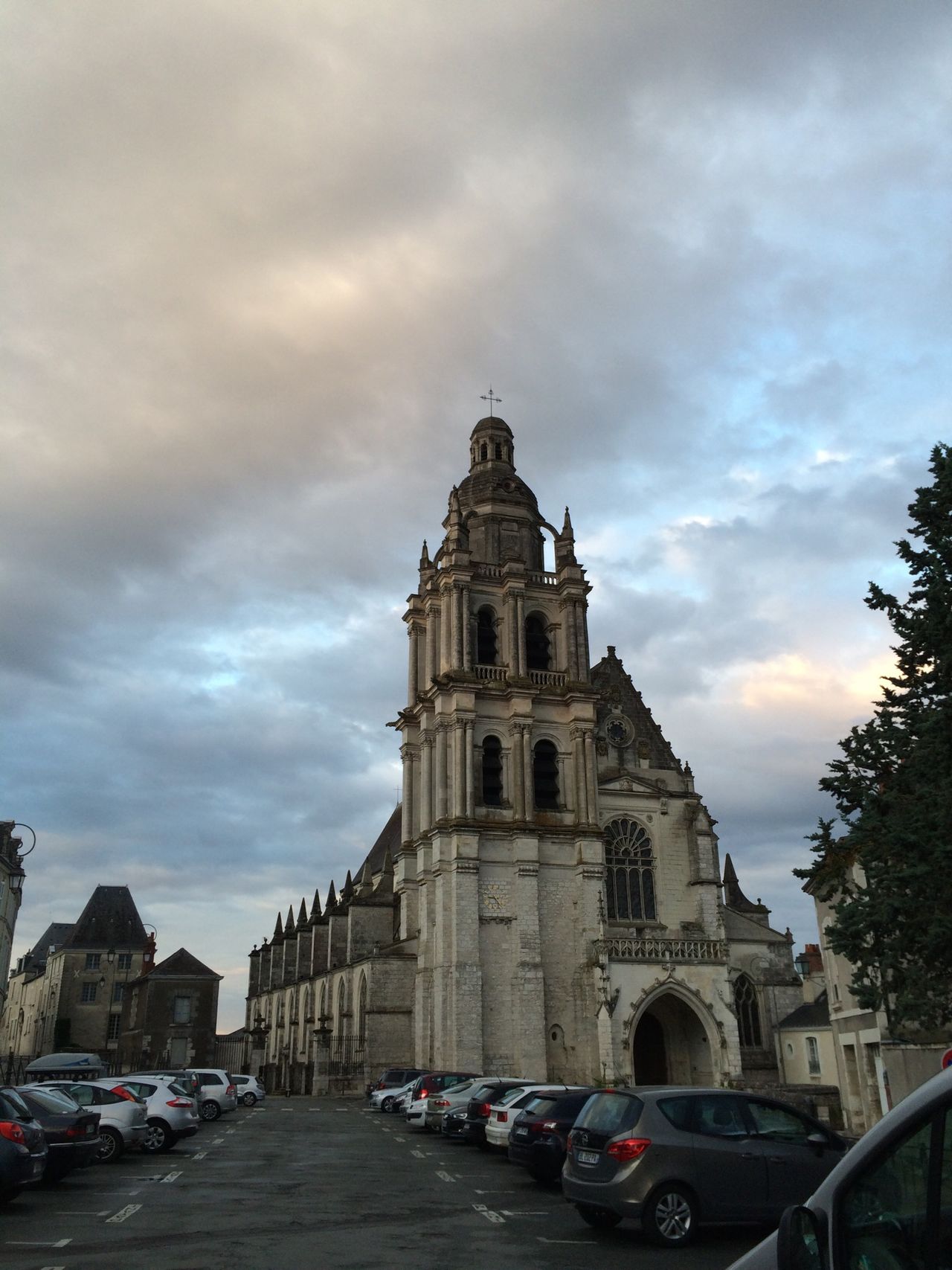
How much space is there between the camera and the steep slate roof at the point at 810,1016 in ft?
122

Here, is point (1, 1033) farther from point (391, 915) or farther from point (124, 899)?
point (391, 915)

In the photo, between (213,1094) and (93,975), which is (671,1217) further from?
(93,975)

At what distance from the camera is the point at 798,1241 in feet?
9.89

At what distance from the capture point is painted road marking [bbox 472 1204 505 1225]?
11711mm

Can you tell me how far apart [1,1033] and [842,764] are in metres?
82.3

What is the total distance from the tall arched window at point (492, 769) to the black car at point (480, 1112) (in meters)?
20.5

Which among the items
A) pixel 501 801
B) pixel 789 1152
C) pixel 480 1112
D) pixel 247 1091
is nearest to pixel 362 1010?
pixel 247 1091

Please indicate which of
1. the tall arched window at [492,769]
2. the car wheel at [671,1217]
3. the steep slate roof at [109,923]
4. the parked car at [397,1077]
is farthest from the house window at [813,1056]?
the steep slate roof at [109,923]

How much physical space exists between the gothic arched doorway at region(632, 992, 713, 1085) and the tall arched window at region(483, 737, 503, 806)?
386 inches

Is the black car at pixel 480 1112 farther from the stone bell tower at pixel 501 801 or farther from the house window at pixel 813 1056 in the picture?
the house window at pixel 813 1056

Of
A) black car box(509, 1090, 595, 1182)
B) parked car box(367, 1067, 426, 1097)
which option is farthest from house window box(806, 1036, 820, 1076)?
black car box(509, 1090, 595, 1182)

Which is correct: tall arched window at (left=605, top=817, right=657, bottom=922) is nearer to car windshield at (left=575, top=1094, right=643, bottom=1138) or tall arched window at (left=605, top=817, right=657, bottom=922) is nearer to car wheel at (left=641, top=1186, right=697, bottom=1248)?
car windshield at (left=575, top=1094, right=643, bottom=1138)

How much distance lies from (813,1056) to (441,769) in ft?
56.0

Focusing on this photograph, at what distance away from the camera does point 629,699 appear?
45.9m
